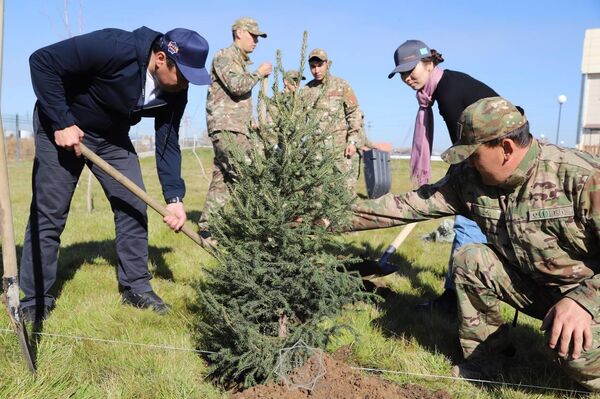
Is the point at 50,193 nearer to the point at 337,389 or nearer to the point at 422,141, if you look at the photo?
the point at 337,389

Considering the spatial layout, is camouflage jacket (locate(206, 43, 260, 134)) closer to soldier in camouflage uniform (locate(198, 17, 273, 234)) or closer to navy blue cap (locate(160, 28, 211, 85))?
soldier in camouflage uniform (locate(198, 17, 273, 234))

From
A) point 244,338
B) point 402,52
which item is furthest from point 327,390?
point 402,52

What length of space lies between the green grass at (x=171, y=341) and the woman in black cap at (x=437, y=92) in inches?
22.8

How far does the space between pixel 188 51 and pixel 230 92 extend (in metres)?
2.84

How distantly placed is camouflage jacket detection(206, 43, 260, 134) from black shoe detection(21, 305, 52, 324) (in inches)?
115

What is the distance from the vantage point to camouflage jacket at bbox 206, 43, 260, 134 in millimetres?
5898

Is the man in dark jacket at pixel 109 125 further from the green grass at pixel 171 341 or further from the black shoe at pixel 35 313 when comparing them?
the green grass at pixel 171 341

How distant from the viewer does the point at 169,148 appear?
13.4ft

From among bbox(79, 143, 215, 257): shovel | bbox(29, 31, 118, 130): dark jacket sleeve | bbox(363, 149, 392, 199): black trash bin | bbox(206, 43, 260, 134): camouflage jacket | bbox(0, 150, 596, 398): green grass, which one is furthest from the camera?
bbox(363, 149, 392, 199): black trash bin

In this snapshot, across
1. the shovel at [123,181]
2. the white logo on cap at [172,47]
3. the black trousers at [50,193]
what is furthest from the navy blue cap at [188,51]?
the black trousers at [50,193]

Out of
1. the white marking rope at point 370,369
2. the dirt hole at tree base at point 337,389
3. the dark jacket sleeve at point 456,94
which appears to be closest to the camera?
the dirt hole at tree base at point 337,389

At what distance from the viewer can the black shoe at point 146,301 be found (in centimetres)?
402

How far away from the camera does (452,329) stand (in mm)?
3867

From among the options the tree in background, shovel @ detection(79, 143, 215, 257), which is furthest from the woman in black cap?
shovel @ detection(79, 143, 215, 257)
